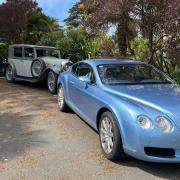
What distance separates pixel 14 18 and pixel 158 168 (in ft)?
46.0

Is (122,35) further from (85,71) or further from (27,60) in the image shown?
(85,71)

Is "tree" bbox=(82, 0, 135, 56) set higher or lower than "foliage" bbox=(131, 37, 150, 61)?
higher

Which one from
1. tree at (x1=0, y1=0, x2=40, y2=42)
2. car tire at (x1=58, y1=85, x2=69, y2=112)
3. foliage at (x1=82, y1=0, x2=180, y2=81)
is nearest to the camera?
car tire at (x1=58, y1=85, x2=69, y2=112)

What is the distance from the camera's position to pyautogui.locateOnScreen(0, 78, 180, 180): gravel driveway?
5.50m

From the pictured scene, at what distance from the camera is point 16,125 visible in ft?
26.4

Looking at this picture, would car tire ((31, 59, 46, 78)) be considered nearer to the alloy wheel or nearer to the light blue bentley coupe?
the light blue bentley coupe

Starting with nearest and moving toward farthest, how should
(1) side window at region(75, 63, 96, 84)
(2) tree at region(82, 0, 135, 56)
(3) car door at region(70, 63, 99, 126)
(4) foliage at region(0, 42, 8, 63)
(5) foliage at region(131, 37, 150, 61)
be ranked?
(3) car door at region(70, 63, 99, 126), (1) side window at region(75, 63, 96, 84), (2) tree at region(82, 0, 135, 56), (5) foliage at region(131, 37, 150, 61), (4) foliage at region(0, 42, 8, 63)

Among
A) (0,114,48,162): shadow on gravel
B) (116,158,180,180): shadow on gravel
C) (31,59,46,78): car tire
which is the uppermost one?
(31,59,46,78): car tire

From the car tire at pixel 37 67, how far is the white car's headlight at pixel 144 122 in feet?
23.5

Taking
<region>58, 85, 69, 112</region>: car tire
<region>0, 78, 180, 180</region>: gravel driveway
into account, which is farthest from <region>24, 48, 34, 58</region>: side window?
<region>58, 85, 69, 112</region>: car tire

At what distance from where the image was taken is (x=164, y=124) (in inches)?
213

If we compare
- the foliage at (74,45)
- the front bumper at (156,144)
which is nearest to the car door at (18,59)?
the foliage at (74,45)

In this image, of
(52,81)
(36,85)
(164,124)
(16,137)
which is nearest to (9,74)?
(36,85)

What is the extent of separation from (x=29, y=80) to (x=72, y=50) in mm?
4100
